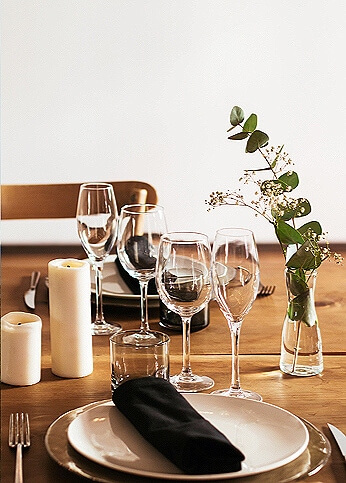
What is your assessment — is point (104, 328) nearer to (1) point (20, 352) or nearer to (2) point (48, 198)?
(1) point (20, 352)

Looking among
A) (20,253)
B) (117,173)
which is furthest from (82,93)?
(20,253)

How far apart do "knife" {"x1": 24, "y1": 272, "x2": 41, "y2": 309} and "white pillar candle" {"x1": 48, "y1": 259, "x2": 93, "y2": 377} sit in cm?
36

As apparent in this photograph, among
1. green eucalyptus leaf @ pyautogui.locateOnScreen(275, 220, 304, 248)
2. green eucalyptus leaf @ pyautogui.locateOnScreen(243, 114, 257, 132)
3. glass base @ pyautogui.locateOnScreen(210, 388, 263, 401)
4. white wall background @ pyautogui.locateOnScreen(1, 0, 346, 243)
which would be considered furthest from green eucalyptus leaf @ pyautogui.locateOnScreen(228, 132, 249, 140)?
white wall background @ pyautogui.locateOnScreen(1, 0, 346, 243)

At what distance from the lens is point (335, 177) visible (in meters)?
3.45

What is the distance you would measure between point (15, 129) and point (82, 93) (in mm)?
328

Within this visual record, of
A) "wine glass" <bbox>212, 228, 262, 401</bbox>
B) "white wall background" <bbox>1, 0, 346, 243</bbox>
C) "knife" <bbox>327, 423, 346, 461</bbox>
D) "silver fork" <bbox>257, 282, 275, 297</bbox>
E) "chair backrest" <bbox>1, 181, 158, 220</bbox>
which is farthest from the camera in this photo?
"white wall background" <bbox>1, 0, 346, 243</bbox>

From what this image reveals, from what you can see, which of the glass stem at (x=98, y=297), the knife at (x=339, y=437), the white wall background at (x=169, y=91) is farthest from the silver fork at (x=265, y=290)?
the white wall background at (x=169, y=91)

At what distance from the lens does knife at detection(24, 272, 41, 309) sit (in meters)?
1.56

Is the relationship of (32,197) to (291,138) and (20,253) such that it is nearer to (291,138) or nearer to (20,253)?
(20,253)

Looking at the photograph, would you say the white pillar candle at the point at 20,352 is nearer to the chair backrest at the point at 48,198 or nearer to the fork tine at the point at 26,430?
the fork tine at the point at 26,430

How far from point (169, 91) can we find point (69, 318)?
2323 mm

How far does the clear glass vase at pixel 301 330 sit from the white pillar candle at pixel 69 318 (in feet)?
1.01

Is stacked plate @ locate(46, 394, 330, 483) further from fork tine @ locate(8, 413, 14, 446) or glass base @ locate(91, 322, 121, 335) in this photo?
glass base @ locate(91, 322, 121, 335)

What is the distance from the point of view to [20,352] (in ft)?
3.71
